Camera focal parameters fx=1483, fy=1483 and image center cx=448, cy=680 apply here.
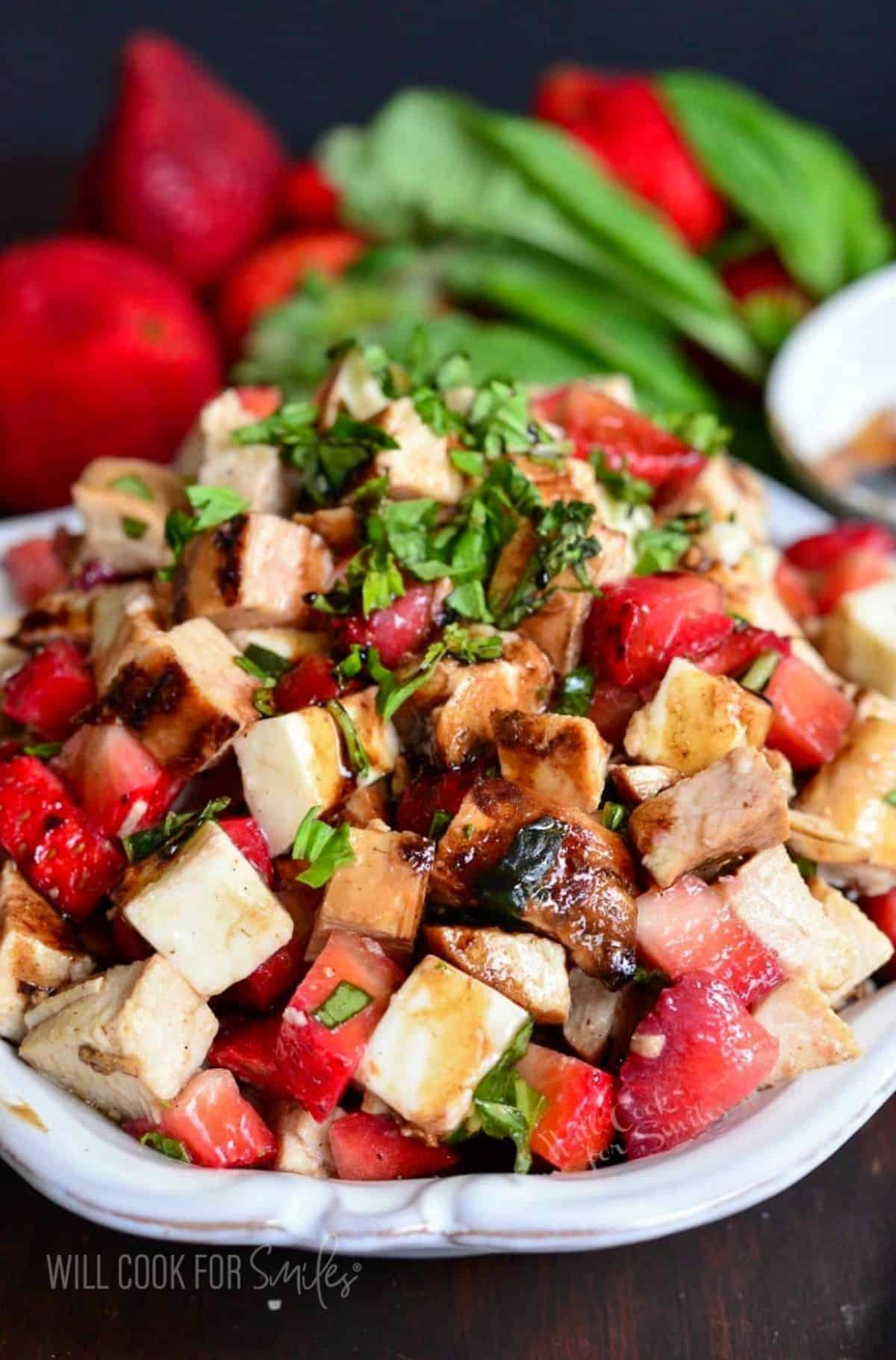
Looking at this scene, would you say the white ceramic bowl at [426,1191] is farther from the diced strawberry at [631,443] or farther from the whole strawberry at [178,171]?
the whole strawberry at [178,171]

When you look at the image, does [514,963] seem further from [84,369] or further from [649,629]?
[84,369]

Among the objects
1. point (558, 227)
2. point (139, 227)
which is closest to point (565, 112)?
point (558, 227)

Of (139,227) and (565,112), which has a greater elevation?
(565,112)

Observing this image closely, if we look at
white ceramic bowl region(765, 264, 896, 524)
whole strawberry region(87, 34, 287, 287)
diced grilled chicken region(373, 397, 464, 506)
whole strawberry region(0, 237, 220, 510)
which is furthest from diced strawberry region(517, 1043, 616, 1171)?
whole strawberry region(87, 34, 287, 287)

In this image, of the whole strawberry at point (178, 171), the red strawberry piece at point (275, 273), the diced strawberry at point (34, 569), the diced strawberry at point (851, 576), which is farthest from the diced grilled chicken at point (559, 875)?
the whole strawberry at point (178, 171)

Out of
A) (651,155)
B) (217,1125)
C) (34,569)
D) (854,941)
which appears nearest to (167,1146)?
(217,1125)

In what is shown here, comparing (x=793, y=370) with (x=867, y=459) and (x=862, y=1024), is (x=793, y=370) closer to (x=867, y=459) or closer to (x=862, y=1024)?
(x=867, y=459)
